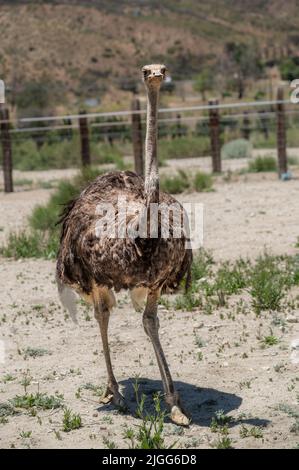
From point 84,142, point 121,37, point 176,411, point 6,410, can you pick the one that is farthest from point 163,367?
point 121,37

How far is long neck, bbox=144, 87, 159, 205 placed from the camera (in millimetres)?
4895

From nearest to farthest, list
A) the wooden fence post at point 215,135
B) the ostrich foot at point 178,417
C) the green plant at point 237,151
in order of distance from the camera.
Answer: the ostrich foot at point 178,417 → the wooden fence post at point 215,135 → the green plant at point 237,151

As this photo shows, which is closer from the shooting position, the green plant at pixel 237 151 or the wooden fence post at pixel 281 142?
the wooden fence post at pixel 281 142

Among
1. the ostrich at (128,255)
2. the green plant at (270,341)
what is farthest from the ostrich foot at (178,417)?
the green plant at (270,341)

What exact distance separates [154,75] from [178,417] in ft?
5.81

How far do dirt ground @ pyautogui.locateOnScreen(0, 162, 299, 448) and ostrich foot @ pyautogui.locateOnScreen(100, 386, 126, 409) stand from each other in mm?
45

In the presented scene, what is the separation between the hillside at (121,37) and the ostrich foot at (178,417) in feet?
111

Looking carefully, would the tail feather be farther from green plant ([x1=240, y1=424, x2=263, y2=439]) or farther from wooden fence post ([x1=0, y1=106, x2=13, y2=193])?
wooden fence post ([x1=0, y1=106, x2=13, y2=193])

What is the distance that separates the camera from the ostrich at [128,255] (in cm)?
492

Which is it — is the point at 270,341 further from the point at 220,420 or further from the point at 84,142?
the point at 84,142

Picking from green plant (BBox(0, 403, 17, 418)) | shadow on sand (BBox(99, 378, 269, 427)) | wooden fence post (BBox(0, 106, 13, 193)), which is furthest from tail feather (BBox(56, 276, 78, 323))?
wooden fence post (BBox(0, 106, 13, 193))

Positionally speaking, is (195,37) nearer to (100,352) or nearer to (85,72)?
(85,72)

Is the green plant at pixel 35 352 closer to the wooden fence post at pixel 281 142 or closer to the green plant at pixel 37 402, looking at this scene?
the green plant at pixel 37 402

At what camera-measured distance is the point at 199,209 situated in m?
11.3
